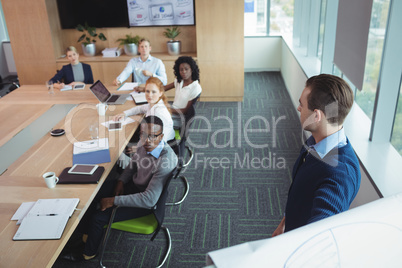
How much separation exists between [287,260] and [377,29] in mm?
3627

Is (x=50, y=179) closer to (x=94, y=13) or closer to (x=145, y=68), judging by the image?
(x=145, y=68)

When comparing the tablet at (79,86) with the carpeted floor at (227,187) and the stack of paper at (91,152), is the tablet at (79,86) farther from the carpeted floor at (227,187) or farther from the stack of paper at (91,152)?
the stack of paper at (91,152)

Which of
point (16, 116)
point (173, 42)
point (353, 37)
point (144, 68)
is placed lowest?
point (16, 116)

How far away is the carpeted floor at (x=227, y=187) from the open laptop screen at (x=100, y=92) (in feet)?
4.24

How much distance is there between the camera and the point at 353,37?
138 inches

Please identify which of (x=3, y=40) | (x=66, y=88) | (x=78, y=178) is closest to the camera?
(x=78, y=178)

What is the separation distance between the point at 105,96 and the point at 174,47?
2.37 meters

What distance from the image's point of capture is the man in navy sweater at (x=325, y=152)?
150 centimetres

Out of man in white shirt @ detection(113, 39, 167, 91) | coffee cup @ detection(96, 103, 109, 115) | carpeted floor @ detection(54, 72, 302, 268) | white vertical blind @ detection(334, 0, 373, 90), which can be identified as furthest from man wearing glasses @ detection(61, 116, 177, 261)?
man in white shirt @ detection(113, 39, 167, 91)

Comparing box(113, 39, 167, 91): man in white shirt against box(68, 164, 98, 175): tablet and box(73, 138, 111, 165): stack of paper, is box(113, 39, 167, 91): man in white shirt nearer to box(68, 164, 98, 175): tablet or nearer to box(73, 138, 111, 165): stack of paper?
box(73, 138, 111, 165): stack of paper

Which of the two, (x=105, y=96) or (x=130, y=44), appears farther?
(x=130, y=44)

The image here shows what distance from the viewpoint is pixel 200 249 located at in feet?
10.0

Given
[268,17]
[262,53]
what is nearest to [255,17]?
[268,17]

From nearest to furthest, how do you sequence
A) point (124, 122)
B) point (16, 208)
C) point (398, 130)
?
point (16, 208) → point (398, 130) → point (124, 122)
